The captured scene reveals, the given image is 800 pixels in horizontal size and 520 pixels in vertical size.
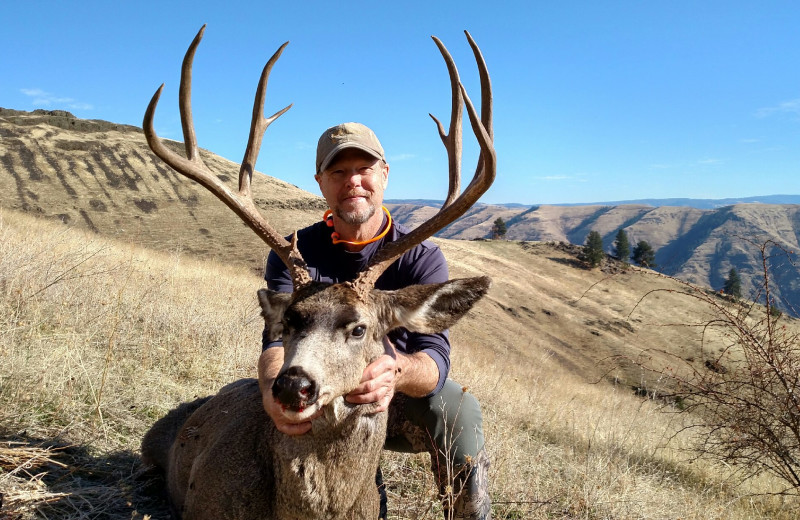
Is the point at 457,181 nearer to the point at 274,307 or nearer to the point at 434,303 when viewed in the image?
the point at 434,303

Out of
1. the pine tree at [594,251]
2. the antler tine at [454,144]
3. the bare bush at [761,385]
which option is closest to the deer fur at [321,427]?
the antler tine at [454,144]

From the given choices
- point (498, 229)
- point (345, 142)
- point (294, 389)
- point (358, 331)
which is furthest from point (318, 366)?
point (498, 229)

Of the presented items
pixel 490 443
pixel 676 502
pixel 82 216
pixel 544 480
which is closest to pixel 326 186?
pixel 490 443

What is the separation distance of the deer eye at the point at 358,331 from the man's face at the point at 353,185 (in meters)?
1.12

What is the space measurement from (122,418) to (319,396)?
9.50 ft

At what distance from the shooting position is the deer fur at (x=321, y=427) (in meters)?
2.57

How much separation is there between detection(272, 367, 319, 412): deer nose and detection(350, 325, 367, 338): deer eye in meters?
0.44

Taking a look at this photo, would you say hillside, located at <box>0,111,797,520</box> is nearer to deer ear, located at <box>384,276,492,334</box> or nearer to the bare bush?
the bare bush

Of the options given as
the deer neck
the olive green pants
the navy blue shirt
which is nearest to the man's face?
the navy blue shirt

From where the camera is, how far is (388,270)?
12.2 feet

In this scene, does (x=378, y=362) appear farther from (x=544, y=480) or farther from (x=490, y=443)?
(x=544, y=480)

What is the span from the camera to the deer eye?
8.92ft

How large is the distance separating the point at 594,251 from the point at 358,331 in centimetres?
5561

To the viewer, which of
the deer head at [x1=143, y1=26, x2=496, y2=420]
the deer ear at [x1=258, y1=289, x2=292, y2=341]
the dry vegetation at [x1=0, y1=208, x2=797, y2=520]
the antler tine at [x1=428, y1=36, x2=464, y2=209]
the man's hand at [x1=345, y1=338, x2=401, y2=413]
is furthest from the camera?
the dry vegetation at [x1=0, y1=208, x2=797, y2=520]
